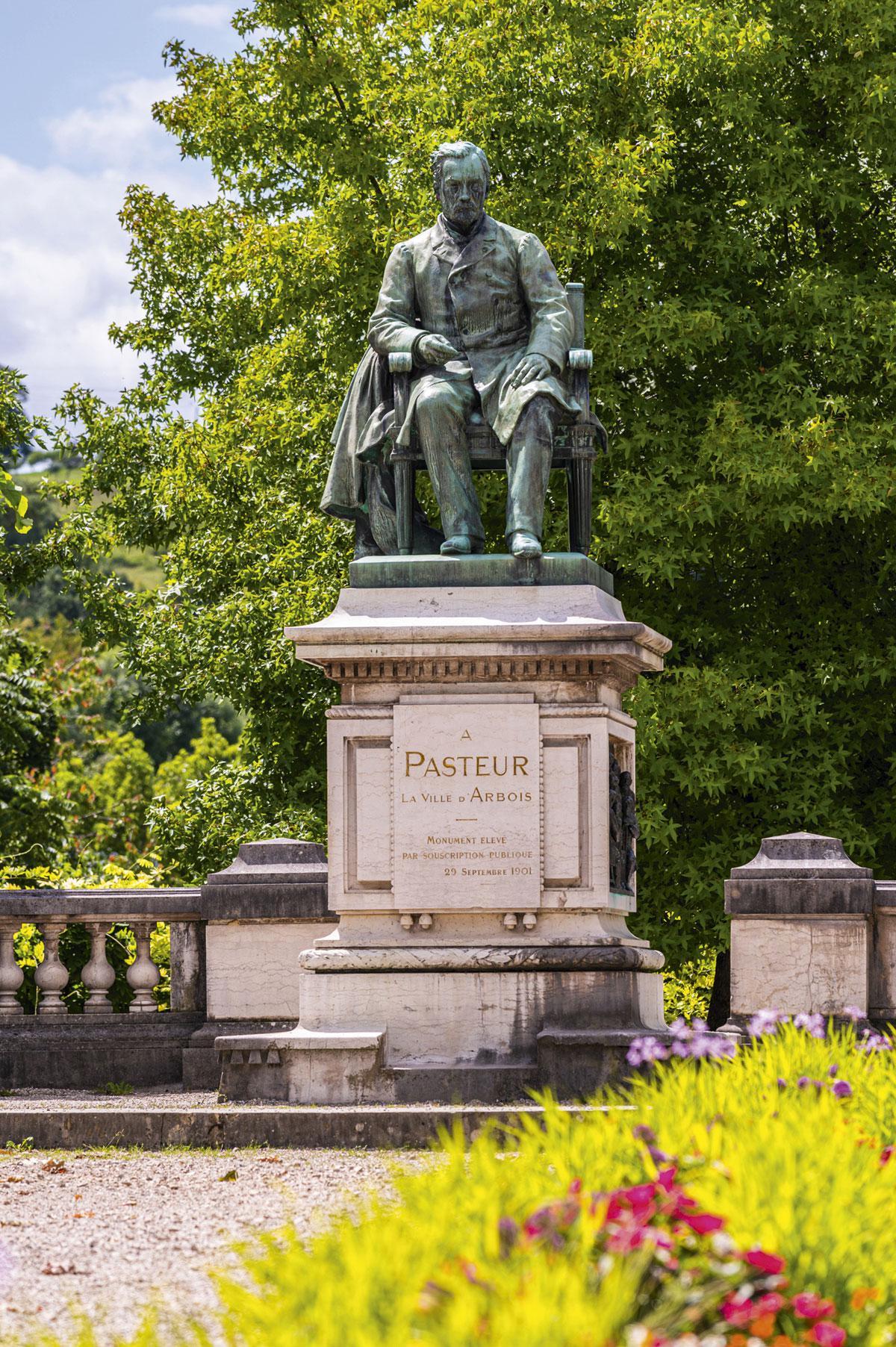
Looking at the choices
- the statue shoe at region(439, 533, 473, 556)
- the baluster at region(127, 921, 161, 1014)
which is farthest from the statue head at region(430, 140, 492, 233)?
the baluster at region(127, 921, 161, 1014)

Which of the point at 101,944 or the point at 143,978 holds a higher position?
the point at 101,944

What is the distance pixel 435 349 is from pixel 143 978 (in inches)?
143

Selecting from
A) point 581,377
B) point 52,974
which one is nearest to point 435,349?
point 581,377

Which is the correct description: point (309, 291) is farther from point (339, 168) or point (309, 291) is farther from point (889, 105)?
point (889, 105)

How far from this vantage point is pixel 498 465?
9992mm

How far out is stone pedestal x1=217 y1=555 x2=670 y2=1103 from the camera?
8.80 meters

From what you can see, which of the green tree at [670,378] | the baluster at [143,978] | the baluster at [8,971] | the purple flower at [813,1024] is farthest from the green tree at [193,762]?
the purple flower at [813,1024]

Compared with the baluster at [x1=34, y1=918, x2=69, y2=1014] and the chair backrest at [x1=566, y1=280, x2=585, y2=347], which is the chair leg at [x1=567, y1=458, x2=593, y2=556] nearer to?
the chair backrest at [x1=566, y1=280, x2=585, y2=347]

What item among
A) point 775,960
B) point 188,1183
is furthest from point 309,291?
point 188,1183

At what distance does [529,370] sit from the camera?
9328 mm

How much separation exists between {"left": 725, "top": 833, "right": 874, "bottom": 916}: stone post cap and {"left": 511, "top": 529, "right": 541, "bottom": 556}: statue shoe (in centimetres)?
194

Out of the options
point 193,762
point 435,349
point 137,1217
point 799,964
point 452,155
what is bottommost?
point 137,1217

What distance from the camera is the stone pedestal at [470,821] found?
347 inches

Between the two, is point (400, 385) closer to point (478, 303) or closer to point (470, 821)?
point (478, 303)
